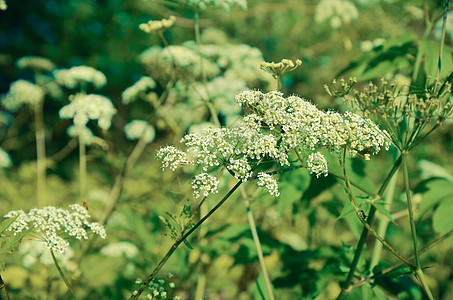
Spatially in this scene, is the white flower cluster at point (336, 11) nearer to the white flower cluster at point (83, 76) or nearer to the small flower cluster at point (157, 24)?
the small flower cluster at point (157, 24)

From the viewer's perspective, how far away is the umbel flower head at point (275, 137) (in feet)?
5.99

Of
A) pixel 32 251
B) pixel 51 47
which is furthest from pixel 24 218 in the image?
pixel 51 47

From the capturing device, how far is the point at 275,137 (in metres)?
1.91

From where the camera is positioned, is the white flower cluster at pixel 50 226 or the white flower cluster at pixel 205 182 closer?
the white flower cluster at pixel 205 182

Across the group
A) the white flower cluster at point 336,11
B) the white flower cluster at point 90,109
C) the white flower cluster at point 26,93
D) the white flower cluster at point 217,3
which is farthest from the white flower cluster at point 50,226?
the white flower cluster at point 336,11

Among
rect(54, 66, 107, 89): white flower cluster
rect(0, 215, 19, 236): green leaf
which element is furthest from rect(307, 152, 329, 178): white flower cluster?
rect(54, 66, 107, 89): white flower cluster

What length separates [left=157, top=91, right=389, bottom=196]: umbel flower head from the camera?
1.83m

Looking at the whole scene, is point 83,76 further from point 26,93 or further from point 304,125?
point 304,125

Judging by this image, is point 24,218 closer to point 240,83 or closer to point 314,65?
point 240,83

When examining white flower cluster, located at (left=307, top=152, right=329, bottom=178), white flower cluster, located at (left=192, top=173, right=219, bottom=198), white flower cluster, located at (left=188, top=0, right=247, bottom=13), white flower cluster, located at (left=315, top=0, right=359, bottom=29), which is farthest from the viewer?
white flower cluster, located at (left=315, top=0, right=359, bottom=29)

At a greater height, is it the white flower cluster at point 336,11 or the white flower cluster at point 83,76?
the white flower cluster at point 336,11

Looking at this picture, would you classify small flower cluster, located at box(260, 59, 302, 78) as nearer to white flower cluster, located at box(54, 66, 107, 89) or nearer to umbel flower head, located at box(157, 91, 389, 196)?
umbel flower head, located at box(157, 91, 389, 196)

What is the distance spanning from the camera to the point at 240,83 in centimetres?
392

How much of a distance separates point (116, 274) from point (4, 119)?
349cm
